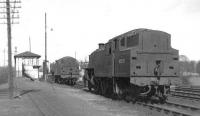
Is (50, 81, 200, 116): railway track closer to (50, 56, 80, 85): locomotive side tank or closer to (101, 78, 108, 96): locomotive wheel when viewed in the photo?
(101, 78, 108, 96): locomotive wheel

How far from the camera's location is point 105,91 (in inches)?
890

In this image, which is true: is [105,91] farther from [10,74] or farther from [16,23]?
[16,23]

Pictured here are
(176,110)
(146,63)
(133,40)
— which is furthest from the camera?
(133,40)

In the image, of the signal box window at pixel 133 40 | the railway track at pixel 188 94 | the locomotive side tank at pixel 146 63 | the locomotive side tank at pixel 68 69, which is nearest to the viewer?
the locomotive side tank at pixel 146 63

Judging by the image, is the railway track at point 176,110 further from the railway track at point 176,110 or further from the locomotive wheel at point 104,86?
the locomotive wheel at point 104,86

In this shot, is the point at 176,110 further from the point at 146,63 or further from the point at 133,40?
the point at 133,40

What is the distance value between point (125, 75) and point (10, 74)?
8.44 metres

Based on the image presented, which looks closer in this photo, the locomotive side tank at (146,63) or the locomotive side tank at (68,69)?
the locomotive side tank at (146,63)

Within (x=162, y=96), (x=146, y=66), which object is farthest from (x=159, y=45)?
(x=162, y=96)

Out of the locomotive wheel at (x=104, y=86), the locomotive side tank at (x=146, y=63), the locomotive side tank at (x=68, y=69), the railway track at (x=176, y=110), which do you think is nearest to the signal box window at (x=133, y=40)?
the locomotive side tank at (x=146, y=63)

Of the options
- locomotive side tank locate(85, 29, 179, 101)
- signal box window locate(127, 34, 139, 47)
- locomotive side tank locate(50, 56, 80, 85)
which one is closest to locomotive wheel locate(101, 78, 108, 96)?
locomotive side tank locate(85, 29, 179, 101)

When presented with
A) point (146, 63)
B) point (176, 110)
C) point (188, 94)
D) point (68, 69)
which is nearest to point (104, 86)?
point (188, 94)

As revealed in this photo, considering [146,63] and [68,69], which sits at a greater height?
[146,63]

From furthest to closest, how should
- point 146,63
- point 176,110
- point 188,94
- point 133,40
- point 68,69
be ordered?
point 68,69 → point 188,94 → point 133,40 → point 146,63 → point 176,110
